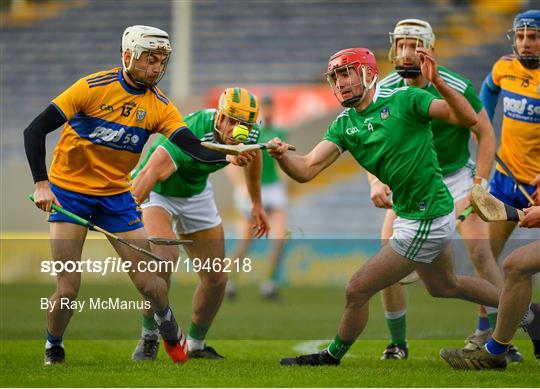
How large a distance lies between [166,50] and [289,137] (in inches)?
352

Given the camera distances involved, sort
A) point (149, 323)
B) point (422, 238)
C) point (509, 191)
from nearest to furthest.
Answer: point (422, 238)
point (149, 323)
point (509, 191)

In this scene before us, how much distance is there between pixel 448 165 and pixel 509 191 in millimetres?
651

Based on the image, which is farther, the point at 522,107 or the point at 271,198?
the point at 271,198

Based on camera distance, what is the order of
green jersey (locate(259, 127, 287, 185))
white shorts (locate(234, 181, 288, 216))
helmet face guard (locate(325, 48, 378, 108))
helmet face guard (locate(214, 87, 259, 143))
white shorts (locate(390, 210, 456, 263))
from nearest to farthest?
1. helmet face guard (locate(325, 48, 378, 108))
2. white shorts (locate(390, 210, 456, 263))
3. helmet face guard (locate(214, 87, 259, 143))
4. green jersey (locate(259, 127, 287, 185))
5. white shorts (locate(234, 181, 288, 216))

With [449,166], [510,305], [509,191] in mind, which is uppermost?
[449,166]

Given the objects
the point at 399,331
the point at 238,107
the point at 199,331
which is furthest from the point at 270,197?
the point at 238,107

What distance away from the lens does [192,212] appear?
6.88 meters

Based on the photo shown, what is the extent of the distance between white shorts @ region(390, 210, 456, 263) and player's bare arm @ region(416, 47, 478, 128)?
2.00 feet

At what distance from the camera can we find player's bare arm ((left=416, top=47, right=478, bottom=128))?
18.1 feet

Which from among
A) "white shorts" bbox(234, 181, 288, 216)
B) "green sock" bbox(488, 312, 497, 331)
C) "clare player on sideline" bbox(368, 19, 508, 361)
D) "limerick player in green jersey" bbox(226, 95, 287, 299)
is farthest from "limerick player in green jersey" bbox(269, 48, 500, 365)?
"white shorts" bbox(234, 181, 288, 216)

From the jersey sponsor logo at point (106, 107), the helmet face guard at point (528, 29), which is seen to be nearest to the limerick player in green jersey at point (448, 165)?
the helmet face guard at point (528, 29)

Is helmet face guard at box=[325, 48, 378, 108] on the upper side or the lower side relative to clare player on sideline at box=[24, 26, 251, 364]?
upper

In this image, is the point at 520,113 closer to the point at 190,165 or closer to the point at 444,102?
the point at 444,102

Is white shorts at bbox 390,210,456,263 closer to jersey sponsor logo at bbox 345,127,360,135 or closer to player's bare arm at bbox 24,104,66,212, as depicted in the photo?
jersey sponsor logo at bbox 345,127,360,135
